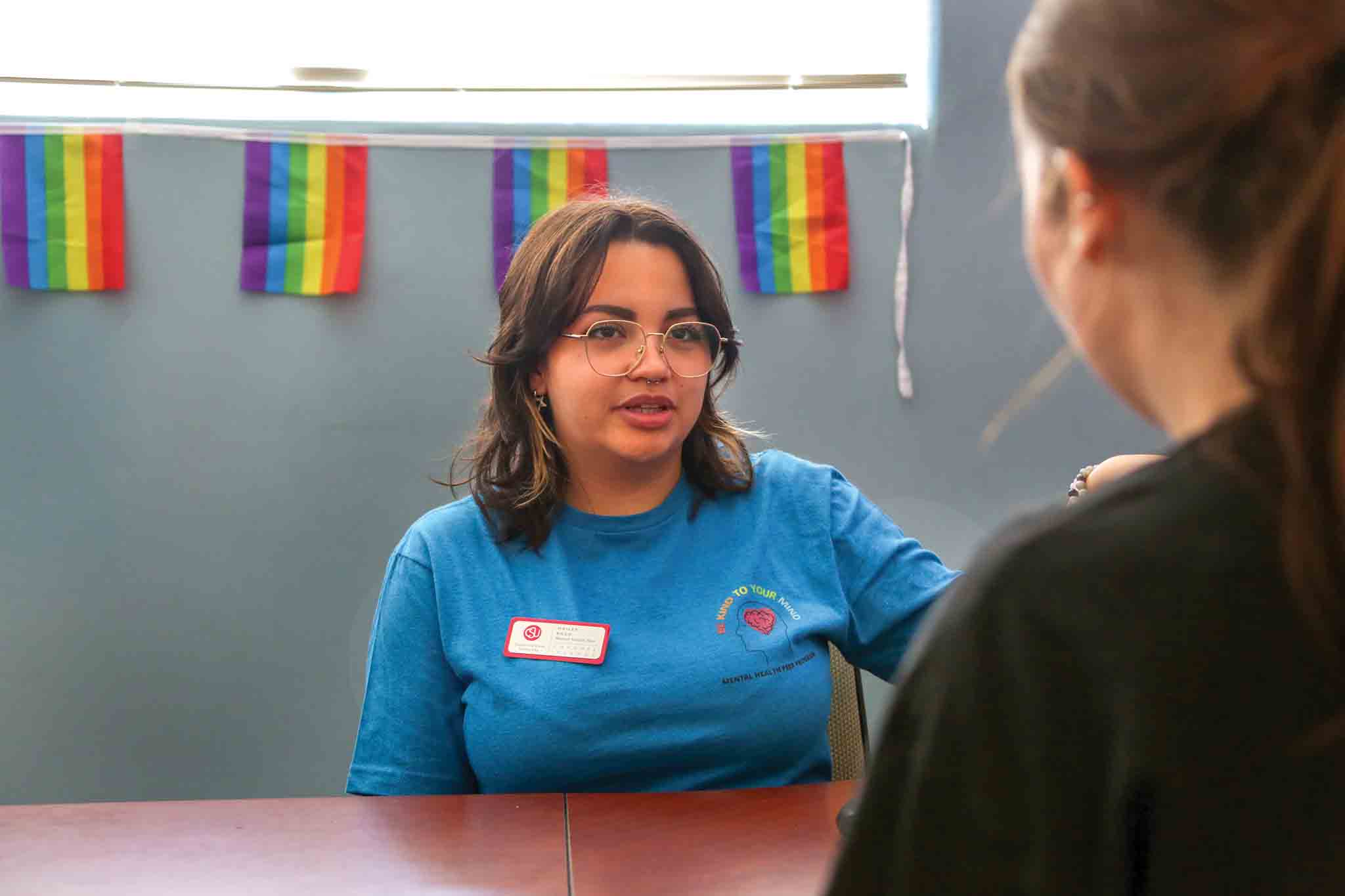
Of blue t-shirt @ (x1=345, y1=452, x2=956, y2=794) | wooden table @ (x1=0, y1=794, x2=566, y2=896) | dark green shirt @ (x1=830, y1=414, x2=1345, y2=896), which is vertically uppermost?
dark green shirt @ (x1=830, y1=414, x2=1345, y2=896)

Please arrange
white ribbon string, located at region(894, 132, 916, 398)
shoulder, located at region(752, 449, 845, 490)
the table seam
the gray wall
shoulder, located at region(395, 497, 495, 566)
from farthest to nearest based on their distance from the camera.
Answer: white ribbon string, located at region(894, 132, 916, 398) < the gray wall < shoulder, located at region(752, 449, 845, 490) < shoulder, located at region(395, 497, 495, 566) < the table seam

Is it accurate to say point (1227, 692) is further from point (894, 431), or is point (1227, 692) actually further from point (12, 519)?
point (12, 519)

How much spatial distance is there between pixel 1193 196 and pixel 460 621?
1.23 metres

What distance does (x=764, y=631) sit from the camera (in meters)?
1.54

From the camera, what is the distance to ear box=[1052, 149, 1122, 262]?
48 centimetres

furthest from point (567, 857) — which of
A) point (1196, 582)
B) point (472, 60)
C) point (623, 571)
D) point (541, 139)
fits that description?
point (472, 60)

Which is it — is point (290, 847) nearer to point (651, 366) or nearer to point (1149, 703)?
point (651, 366)

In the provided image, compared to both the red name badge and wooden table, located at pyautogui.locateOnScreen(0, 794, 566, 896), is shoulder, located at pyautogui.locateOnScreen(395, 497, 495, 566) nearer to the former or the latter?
the red name badge

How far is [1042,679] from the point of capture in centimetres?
44

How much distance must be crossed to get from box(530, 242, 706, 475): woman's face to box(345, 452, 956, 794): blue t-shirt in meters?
0.09

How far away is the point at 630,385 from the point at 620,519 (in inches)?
7.4

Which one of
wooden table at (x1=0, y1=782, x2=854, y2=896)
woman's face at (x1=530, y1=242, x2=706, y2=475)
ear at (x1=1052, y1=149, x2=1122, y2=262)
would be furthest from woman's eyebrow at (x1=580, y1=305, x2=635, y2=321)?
ear at (x1=1052, y1=149, x2=1122, y2=262)

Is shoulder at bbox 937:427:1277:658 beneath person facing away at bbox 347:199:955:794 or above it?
above

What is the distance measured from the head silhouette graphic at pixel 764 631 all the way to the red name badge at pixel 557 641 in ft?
0.57
